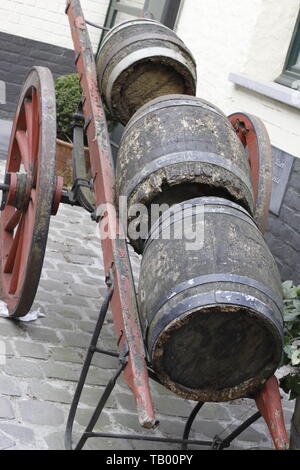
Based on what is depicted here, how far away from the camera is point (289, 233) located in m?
5.57

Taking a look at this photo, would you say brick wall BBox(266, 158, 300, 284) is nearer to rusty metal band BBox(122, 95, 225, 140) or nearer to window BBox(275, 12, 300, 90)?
window BBox(275, 12, 300, 90)

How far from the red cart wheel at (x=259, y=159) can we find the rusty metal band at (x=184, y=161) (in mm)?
701

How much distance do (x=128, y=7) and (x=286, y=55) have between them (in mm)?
3353

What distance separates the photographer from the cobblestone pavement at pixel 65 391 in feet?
Result: 11.3

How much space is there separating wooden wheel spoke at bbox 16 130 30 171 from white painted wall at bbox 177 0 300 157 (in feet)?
6.03

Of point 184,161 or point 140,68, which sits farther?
point 140,68

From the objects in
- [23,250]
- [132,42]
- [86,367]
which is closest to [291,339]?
[86,367]

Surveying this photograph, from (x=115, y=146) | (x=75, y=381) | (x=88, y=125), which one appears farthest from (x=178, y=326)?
(x=115, y=146)

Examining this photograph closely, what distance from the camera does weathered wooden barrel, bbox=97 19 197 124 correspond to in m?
4.29

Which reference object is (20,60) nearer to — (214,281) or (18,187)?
(18,187)

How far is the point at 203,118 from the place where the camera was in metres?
3.48

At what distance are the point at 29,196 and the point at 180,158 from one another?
116 cm

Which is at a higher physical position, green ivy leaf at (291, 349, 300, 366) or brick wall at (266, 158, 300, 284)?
green ivy leaf at (291, 349, 300, 366)

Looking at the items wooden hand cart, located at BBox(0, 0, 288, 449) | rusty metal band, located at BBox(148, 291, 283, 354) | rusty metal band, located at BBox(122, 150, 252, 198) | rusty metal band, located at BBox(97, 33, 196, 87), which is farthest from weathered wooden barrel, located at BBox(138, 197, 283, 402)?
rusty metal band, located at BBox(97, 33, 196, 87)
